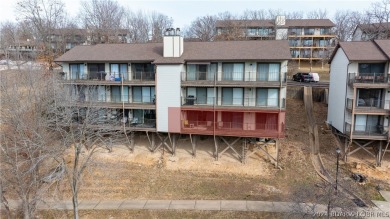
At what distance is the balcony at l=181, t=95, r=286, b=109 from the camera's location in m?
29.0

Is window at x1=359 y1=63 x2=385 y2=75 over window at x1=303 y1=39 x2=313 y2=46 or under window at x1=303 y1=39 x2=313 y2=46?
under

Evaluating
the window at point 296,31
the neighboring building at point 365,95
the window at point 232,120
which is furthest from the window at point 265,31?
the window at point 232,120

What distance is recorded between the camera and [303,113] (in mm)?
37000

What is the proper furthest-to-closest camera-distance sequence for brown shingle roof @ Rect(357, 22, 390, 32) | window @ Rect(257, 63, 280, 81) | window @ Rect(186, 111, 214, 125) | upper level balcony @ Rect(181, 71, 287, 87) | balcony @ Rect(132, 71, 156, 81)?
brown shingle roof @ Rect(357, 22, 390, 32) < balcony @ Rect(132, 71, 156, 81) < window @ Rect(186, 111, 214, 125) < window @ Rect(257, 63, 280, 81) < upper level balcony @ Rect(181, 71, 287, 87)

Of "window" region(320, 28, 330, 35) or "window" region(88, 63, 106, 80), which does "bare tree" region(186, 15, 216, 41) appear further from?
"window" region(88, 63, 106, 80)

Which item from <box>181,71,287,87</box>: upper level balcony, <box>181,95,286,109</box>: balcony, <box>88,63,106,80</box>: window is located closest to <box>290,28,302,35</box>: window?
<box>181,71,287,87</box>: upper level balcony

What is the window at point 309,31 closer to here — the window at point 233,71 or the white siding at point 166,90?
the window at point 233,71

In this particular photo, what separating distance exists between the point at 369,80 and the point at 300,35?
135 ft

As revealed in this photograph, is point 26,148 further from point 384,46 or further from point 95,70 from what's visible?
point 384,46

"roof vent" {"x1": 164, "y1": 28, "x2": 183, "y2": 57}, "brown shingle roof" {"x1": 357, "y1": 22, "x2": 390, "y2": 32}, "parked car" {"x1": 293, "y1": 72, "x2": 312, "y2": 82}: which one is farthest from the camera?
"brown shingle roof" {"x1": 357, "y1": 22, "x2": 390, "y2": 32}

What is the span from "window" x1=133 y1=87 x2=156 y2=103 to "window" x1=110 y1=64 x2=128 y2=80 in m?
1.82

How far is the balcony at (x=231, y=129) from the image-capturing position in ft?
93.8

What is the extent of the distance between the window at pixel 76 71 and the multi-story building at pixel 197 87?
0.63 metres

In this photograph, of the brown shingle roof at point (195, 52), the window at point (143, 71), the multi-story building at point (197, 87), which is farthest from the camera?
the window at point (143, 71)
